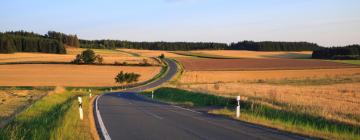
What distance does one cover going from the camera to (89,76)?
277 ft

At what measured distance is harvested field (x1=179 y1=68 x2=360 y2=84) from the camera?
75688mm

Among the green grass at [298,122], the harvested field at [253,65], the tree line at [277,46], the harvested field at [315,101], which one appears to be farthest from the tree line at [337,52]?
the green grass at [298,122]

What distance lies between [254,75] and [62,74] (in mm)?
34900

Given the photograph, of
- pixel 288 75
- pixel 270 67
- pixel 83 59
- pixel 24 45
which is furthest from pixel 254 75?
pixel 24 45

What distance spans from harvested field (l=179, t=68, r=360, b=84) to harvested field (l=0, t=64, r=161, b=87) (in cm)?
1064

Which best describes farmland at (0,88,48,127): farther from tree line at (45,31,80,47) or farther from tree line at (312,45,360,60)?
tree line at (45,31,80,47)

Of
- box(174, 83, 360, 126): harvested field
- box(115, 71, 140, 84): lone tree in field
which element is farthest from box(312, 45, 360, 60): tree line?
box(174, 83, 360, 126): harvested field

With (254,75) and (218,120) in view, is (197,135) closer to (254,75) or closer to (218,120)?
(218,120)

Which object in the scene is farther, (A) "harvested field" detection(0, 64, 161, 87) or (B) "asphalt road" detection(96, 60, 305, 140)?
(A) "harvested field" detection(0, 64, 161, 87)

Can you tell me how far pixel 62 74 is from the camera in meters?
86.5

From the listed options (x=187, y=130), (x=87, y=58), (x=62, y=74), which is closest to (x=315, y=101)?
(x=187, y=130)

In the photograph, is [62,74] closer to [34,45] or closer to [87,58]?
[87,58]

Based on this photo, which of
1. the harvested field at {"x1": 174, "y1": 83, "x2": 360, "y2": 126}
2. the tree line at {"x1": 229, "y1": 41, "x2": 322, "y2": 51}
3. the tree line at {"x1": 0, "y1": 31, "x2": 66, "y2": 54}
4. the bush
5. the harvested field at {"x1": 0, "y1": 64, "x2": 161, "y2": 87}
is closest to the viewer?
the harvested field at {"x1": 174, "y1": 83, "x2": 360, "y2": 126}

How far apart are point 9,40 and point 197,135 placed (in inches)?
5007
